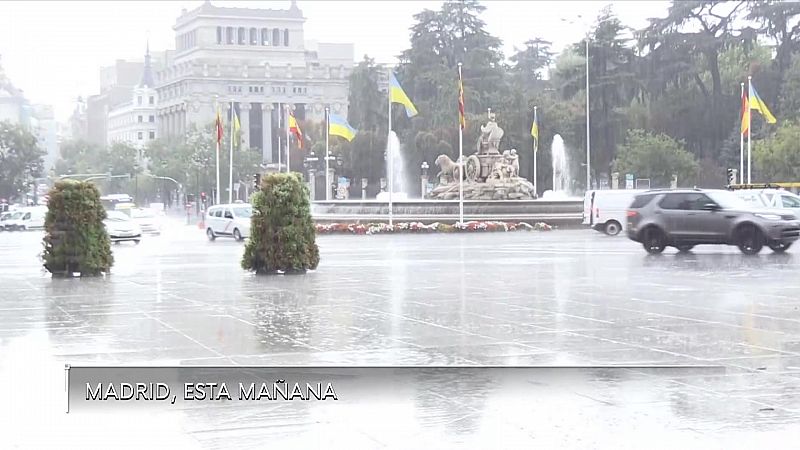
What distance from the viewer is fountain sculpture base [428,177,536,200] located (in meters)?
53.3

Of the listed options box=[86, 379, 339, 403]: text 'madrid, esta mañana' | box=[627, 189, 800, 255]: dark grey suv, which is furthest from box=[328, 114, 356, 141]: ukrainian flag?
box=[86, 379, 339, 403]: text 'madrid, esta mañana'

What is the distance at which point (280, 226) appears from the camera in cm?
2144

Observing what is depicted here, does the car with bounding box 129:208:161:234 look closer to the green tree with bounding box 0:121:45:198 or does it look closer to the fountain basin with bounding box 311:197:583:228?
the fountain basin with bounding box 311:197:583:228

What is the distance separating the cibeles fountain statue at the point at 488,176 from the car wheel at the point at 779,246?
26484 millimetres

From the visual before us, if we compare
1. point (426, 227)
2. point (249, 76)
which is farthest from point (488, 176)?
point (249, 76)

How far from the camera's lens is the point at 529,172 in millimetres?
85875

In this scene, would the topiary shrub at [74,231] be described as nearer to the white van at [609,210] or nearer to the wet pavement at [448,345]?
the wet pavement at [448,345]

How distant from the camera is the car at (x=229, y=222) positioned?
44.4 meters

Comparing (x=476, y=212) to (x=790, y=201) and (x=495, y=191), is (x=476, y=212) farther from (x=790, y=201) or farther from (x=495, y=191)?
(x=790, y=201)

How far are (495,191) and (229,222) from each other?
1423 centimetres

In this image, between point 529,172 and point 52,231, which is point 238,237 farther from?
point 529,172

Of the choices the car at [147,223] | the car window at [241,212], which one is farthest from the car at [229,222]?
the car at [147,223]

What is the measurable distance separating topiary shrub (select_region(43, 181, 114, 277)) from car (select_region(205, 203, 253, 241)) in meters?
21.7

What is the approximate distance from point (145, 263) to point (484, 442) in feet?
69.4
